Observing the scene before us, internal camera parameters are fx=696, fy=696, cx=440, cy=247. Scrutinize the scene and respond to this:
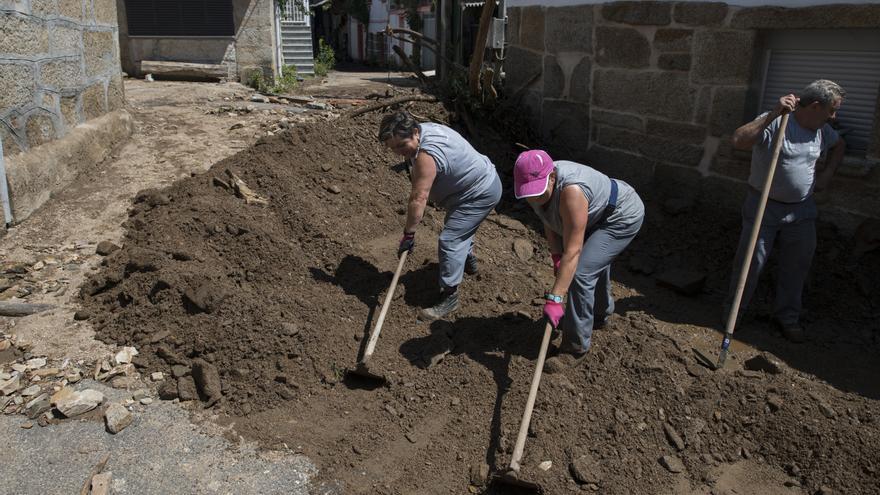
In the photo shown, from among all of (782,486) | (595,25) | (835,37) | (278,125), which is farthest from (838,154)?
(278,125)

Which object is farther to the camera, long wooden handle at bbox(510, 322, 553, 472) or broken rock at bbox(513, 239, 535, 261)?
broken rock at bbox(513, 239, 535, 261)

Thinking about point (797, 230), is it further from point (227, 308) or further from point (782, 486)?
point (227, 308)

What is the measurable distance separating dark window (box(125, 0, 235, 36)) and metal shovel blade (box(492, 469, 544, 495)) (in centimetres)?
1219

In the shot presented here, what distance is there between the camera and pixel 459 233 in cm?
485

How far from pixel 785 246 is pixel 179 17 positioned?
12111mm

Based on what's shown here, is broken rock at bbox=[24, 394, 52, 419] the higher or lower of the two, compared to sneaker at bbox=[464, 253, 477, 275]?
lower

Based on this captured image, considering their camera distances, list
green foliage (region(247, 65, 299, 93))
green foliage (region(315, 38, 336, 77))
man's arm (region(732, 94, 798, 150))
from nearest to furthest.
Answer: man's arm (region(732, 94, 798, 150)), green foliage (region(247, 65, 299, 93)), green foliage (region(315, 38, 336, 77))

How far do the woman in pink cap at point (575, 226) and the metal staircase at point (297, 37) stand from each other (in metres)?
12.8

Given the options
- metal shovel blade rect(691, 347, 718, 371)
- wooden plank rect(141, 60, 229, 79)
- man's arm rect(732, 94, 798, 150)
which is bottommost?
metal shovel blade rect(691, 347, 718, 371)

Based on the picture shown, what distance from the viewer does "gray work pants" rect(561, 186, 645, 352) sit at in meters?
3.99

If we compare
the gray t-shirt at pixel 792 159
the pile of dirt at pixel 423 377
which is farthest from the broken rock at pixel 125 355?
the gray t-shirt at pixel 792 159

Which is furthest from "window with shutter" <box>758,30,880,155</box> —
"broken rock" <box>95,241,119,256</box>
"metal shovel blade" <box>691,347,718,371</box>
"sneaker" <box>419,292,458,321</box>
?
"broken rock" <box>95,241,119,256</box>

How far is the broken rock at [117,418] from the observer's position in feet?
11.7

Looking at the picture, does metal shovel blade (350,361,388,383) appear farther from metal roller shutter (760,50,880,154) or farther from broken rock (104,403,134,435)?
metal roller shutter (760,50,880,154)
